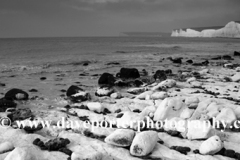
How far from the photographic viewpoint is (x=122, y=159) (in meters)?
4.60

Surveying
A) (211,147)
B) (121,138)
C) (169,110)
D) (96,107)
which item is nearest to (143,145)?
(121,138)

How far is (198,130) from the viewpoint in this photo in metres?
5.48

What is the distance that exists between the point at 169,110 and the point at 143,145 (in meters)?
2.26

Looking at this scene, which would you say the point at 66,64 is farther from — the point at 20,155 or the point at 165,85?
the point at 20,155

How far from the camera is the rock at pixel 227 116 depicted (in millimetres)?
6152

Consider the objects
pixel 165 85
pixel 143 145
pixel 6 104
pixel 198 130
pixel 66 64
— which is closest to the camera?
pixel 143 145

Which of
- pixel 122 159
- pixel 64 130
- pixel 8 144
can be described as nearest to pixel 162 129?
pixel 122 159

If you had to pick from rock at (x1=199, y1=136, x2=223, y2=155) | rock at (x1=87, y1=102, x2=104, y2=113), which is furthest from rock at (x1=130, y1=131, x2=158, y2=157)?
rock at (x1=87, y1=102, x2=104, y2=113)

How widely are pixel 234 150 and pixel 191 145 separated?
2.92 ft

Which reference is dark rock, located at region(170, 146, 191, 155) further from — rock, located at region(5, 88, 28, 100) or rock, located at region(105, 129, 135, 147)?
rock, located at region(5, 88, 28, 100)

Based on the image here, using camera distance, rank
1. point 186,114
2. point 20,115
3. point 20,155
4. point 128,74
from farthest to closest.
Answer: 1. point 128,74
2. point 20,115
3. point 186,114
4. point 20,155

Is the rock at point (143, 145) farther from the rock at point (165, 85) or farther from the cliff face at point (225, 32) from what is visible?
the cliff face at point (225, 32)

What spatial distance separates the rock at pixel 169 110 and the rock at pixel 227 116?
1.08 m

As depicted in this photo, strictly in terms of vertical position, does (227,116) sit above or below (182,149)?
above
